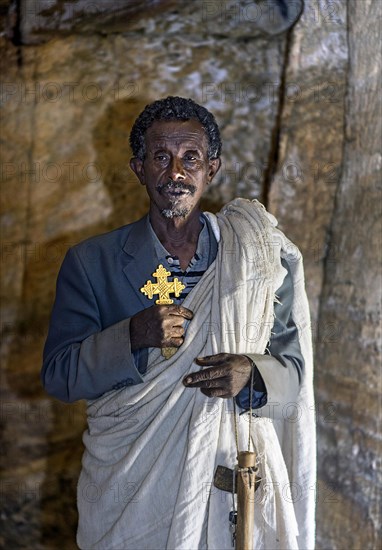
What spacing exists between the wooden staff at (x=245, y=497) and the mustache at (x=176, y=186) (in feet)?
2.08

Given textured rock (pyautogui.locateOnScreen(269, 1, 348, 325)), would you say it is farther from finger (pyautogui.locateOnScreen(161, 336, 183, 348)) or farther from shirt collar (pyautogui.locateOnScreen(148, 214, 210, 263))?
finger (pyautogui.locateOnScreen(161, 336, 183, 348))

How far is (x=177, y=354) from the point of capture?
89.7 inches

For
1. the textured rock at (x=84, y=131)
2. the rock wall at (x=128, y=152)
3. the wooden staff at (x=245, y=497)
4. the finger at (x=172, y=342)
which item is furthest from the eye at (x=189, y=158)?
the textured rock at (x=84, y=131)

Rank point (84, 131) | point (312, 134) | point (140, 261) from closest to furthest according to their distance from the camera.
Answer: point (140, 261)
point (312, 134)
point (84, 131)

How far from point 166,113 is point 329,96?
4.39ft

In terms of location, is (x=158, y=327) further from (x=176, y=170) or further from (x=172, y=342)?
(x=176, y=170)

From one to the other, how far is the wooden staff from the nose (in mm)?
661

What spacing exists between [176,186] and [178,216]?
0.27 feet

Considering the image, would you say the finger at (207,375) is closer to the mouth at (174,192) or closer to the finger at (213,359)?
the finger at (213,359)

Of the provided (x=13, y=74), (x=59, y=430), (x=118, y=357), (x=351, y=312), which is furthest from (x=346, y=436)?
(x=13, y=74)

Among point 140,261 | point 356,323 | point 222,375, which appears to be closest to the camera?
point 222,375

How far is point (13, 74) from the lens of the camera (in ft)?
12.4

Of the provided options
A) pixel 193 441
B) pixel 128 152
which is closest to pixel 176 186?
pixel 193 441

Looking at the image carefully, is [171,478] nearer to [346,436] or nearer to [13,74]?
[346,436]
